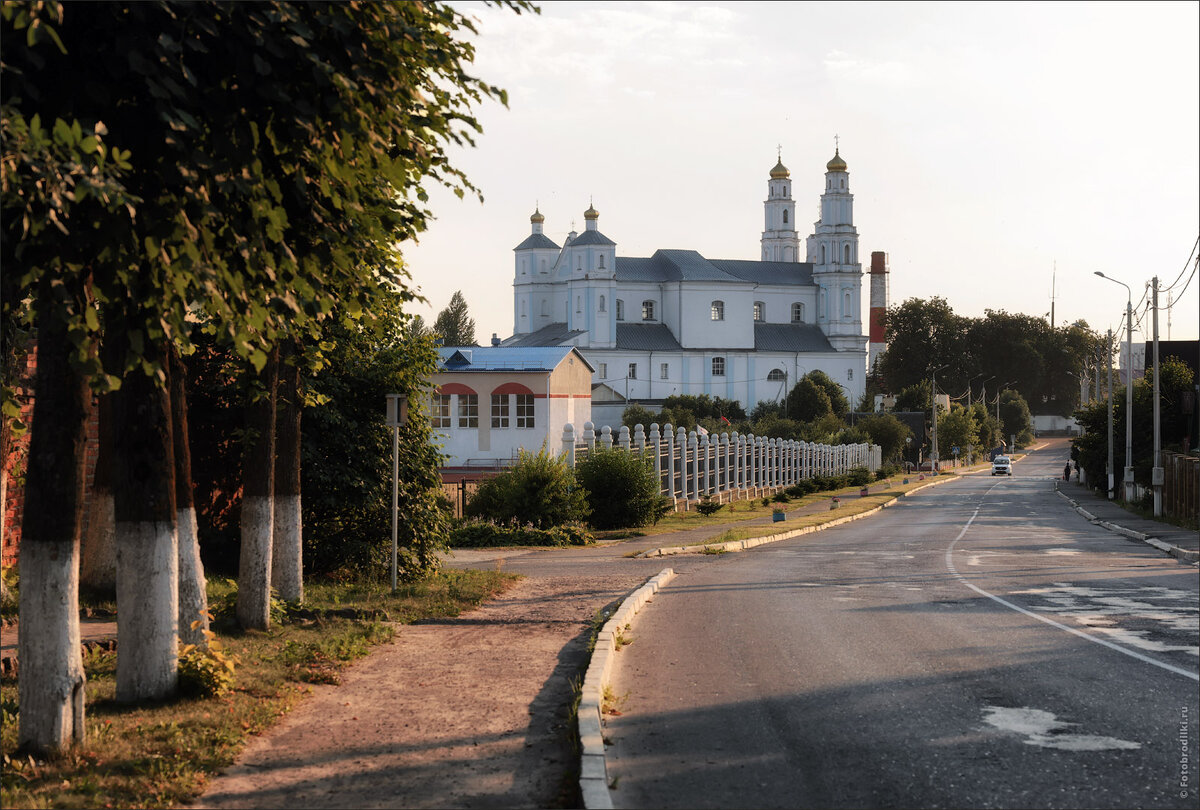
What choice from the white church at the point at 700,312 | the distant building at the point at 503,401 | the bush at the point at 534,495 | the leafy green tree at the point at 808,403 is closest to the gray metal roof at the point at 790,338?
the white church at the point at 700,312

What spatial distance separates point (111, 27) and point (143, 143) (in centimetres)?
59

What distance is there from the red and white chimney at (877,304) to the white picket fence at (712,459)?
75782 millimetres

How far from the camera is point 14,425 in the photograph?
7.81m

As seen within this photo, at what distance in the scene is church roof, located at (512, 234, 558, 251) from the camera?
14238 cm

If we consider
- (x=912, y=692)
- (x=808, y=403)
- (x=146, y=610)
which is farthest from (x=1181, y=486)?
(x=808, y=403)

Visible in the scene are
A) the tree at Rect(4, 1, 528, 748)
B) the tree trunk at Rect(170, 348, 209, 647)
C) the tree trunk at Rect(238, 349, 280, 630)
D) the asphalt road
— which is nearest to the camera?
the tree at Rect(4, 1, 528, 748)

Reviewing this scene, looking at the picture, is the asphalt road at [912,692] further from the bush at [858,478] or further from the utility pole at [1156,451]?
the bush at [858,478]

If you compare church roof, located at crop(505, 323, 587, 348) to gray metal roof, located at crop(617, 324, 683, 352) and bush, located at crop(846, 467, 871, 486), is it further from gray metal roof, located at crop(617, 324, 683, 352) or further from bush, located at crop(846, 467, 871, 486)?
bush, located at crop(846, 467, 871, 486)

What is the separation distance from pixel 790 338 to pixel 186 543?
12896cm

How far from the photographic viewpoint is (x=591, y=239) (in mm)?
130750

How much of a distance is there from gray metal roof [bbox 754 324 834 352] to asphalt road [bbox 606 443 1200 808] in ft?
376

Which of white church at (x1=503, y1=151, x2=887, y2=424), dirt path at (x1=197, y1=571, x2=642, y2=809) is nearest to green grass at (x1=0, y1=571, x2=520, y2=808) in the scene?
dirt path at (x1=197, y1=571, x2=642, y2=809)

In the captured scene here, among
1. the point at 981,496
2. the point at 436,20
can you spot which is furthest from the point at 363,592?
the point at 981,496

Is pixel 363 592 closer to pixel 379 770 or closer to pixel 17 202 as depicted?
pixel 379 770
